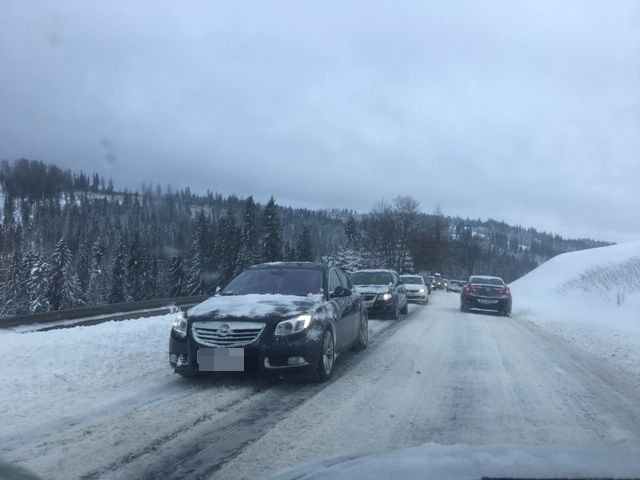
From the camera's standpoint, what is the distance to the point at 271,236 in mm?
55750

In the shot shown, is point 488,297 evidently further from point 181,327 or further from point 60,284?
point 60,284

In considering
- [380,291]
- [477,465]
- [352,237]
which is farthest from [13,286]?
[477,465]

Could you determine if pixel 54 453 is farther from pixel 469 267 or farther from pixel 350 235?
pixel 469 267

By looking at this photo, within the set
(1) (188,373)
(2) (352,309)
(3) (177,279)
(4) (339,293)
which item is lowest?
(3) (177,279)

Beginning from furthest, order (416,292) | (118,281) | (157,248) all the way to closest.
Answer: (157,248), (118,281), (416,292)

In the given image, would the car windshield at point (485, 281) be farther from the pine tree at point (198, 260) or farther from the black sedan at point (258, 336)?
the pine tree at point (198, 260)

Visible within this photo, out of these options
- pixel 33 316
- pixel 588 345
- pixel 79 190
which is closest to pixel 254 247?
pixel 33 316

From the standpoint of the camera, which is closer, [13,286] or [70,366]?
[70,366]

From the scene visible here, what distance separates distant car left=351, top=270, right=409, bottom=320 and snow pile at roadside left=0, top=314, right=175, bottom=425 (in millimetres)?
7505

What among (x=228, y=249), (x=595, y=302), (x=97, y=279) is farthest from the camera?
(x=97, y=279)

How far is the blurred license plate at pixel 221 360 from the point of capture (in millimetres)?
6910

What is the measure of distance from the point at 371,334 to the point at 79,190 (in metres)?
114

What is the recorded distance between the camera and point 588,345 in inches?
494

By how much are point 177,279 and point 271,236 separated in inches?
642
